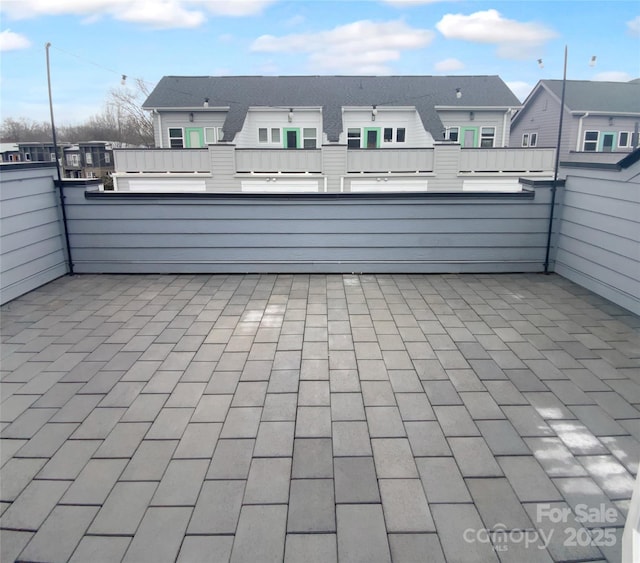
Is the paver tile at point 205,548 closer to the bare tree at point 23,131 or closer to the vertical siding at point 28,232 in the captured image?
the vertical siding at point 28,232

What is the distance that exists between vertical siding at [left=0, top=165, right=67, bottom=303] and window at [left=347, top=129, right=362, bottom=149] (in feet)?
42.3

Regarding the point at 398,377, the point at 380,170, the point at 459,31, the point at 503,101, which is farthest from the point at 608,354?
the point at 503,101

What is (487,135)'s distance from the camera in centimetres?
1764

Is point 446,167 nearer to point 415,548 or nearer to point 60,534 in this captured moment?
point 415,548

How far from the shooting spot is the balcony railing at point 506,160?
32.4 feet

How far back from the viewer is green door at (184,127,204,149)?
17281mm

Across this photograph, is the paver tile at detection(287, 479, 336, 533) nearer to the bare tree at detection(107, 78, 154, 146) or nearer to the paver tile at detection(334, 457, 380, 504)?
the paver tile at detection(334, 457, 380, 504)

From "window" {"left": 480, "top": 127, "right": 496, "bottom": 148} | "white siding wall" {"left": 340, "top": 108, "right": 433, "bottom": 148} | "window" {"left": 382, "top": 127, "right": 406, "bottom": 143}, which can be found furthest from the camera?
"window" {"left": 480, "top": 127, "right": 496, "bottom": 148}

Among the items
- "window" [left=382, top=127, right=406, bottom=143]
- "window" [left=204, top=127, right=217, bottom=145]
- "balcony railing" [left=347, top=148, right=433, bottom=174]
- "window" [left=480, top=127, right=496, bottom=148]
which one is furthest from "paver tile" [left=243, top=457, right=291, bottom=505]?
"window" [left=480, top=127, right=496, bottom=148]

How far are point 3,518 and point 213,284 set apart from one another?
3.61m

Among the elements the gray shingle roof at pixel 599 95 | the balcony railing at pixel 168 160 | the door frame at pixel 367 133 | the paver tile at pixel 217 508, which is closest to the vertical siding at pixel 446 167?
the balcony railing at pixel 168 160

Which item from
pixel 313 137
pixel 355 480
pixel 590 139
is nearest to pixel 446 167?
pixel 313 137

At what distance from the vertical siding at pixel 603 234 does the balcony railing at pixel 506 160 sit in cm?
482

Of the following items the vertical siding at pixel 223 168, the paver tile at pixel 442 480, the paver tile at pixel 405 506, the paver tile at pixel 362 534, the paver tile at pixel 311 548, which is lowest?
the paver tile at pixel 311 548
